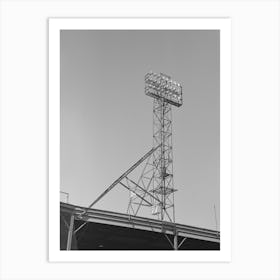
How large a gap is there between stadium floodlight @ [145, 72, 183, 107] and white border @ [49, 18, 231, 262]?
1.20 feet

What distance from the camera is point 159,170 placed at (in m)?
5.10

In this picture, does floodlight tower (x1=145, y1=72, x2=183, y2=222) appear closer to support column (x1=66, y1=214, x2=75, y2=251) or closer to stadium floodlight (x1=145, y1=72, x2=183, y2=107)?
stadium floodlight (x1=145, y1=72, x2=183, y2=107)

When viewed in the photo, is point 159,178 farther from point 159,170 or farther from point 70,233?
point 70,233

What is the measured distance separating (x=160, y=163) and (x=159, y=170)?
75mm

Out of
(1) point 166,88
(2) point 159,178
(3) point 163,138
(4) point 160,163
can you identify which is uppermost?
(1) point 166,88

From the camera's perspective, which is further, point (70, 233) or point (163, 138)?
point (163, 138)

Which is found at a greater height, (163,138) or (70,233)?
(163,138)

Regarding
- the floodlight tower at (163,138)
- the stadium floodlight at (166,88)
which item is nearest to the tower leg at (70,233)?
the floodlight tower at (163,138)
